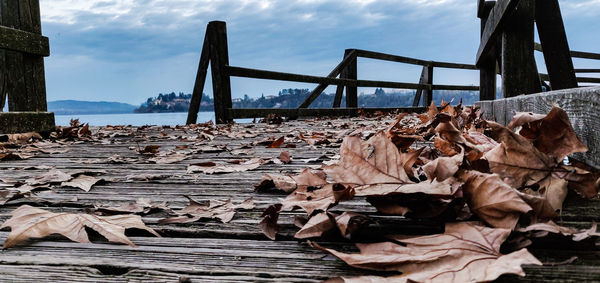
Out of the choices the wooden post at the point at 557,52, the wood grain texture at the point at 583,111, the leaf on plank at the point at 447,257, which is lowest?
the leaf on plank at the point at 447,257

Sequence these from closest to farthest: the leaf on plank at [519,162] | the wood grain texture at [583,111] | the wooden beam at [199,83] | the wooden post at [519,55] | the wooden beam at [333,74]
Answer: the leaf on plank at [519,162] → the wood grain texture at [583,111] → the wooden post at [519,55] → the wooden beam at [199,83] → the wooden beam at [333,74]

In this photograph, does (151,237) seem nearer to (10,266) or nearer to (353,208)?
(10,266)

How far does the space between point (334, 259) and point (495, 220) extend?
1.02 feet

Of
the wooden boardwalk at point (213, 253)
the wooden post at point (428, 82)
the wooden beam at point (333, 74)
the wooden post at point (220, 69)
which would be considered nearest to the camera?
the wooden boardwalk at point (213, 253)

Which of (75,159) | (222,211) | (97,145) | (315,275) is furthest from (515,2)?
(97,145)

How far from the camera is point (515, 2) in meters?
2.55

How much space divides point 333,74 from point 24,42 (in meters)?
5.52

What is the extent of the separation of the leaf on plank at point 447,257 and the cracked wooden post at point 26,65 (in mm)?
4034

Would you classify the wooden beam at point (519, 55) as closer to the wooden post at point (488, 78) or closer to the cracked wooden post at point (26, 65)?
the wooden post at point (488, 78)

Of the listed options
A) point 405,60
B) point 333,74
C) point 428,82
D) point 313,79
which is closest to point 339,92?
point 333,74

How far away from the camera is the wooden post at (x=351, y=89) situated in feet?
29.0

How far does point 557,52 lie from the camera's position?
7.66ft

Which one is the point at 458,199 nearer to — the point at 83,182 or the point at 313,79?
the point at 83,182

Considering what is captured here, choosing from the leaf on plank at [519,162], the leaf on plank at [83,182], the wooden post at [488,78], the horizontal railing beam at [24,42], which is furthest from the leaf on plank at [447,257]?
the wooden post at [488,78]
